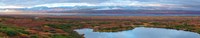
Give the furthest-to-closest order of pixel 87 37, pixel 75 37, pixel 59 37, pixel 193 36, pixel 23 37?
pixel 193 36 → pixel 87 37 → pixel 75 37 → pixel 59 37 → pixel 23 37

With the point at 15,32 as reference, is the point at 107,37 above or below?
below

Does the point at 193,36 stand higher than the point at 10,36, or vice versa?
the point at 10,36

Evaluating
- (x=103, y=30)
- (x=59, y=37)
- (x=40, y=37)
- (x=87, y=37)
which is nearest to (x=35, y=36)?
(x=40, y=37)

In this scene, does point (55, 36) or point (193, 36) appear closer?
point (55, 36)

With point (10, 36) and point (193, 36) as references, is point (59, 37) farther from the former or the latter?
point (193, 36)

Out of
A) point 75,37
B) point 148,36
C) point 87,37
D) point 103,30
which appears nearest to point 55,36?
point 75,37

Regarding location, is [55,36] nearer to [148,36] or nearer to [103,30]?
[148,36]

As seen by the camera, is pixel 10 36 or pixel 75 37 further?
pixel 75 37

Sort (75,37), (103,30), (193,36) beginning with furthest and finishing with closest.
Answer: (103,30) → (193,36) → (75,37)


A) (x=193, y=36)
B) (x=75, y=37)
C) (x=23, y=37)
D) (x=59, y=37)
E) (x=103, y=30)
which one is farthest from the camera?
(x=103, y=30)
